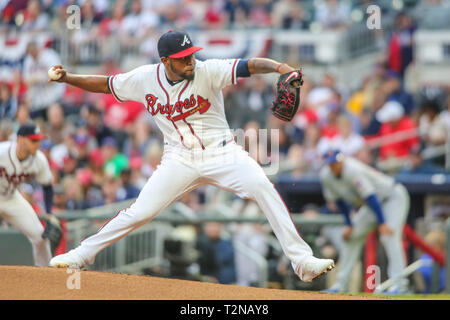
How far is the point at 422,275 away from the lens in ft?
32.4

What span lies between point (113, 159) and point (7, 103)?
8.81 feet

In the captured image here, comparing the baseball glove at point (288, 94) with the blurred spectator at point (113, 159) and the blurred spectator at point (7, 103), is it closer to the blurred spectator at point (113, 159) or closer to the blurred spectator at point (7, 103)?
the blurred spectator at point (113, 159)

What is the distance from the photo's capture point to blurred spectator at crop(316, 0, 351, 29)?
49.0 ft

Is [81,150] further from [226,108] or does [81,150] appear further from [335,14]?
[335,14]

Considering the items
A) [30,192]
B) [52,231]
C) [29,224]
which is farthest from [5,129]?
[52,231]

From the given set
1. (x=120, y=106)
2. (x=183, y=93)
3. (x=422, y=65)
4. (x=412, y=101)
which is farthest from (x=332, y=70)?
(x=183, y=93)

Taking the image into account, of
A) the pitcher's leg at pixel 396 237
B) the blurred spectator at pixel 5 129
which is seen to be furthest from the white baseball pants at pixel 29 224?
the blurred spectator at pixel 5 129

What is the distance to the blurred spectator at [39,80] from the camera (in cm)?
1375

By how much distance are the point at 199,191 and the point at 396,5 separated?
5.81m

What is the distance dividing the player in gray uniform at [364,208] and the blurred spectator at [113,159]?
3.57 meters

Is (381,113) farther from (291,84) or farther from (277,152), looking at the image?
(291,84)

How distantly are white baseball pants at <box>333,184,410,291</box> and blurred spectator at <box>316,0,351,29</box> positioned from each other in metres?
5.95

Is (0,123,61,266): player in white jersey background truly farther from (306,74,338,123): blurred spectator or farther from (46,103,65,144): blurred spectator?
(306,74,338,123): blurred spectator

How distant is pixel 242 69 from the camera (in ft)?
19.0
